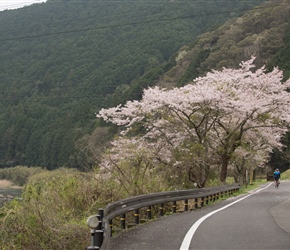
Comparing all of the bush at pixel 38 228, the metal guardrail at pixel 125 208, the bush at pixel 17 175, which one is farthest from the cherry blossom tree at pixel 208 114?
the bush at pixel 17 175

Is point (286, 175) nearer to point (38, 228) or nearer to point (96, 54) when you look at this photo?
point (38, 228)

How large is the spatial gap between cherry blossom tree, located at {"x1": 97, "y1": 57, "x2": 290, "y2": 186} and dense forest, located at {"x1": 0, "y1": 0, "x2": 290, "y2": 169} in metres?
43.5

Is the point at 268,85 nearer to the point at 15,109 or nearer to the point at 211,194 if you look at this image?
the point at 211,194

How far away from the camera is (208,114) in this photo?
2602cm

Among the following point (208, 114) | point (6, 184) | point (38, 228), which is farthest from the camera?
point (6, 184)

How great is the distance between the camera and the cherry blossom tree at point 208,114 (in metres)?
25.3

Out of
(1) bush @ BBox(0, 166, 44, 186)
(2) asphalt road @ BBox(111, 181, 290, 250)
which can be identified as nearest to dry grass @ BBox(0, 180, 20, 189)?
(1) bush @ BBox(0, 166, 44, 186)

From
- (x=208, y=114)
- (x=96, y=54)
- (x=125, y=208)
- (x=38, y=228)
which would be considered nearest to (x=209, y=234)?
(x=125, y=208)

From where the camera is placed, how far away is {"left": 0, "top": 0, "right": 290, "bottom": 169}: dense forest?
85.8 meters

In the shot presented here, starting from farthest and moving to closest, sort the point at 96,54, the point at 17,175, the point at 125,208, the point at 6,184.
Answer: the point at 96,54 < the point at 17,175 < the point at 6,184 < the point at 125,208

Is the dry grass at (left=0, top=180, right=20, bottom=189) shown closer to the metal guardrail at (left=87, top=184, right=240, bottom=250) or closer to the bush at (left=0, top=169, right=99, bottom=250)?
the metal guardrail at (left=87, top=184, right=240, bottom=250)

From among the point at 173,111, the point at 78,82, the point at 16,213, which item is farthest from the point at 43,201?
the point at 78,82

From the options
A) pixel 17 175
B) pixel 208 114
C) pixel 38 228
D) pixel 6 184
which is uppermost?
pixel 208 114

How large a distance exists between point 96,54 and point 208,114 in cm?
10667
